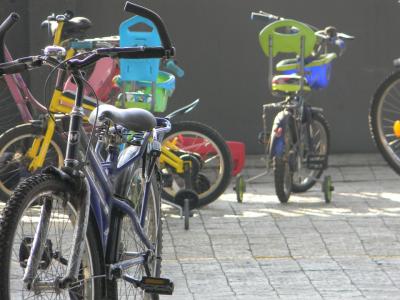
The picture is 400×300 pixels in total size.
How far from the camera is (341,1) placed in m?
10.7

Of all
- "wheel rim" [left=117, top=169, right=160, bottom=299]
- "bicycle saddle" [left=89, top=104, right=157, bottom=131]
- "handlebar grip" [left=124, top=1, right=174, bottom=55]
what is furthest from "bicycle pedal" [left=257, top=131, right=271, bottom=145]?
"handlebar grip" [left=124, top=1, right=174, bottom=55]

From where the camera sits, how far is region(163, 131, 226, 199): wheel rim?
8672 millimetres

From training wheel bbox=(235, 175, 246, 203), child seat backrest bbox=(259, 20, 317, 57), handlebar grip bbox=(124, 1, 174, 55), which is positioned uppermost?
handlebar grip bbox=(124, 1, 174, 55)

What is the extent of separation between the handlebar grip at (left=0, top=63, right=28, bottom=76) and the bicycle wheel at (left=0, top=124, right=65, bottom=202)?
3280 millimetres

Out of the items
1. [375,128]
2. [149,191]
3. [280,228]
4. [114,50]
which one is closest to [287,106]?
[375,128]

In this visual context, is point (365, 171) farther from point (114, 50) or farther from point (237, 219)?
point (114, 50)

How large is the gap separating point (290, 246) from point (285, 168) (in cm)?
142

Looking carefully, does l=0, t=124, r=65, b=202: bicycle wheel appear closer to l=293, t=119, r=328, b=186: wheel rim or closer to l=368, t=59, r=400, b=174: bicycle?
l=293, t=119, r=328, b=186: wheel rim

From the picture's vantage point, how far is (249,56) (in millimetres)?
10695

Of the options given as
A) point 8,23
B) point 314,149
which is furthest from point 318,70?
point 8,23

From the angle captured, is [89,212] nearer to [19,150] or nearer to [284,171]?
[19,150]

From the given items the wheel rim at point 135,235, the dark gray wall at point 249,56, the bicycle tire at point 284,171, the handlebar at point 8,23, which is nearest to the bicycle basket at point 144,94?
the bicycle tire at point 284,171

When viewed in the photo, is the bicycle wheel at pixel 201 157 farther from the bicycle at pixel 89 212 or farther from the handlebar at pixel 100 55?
the handlebar at pixel 100 55

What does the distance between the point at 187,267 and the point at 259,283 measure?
1.86 ft
